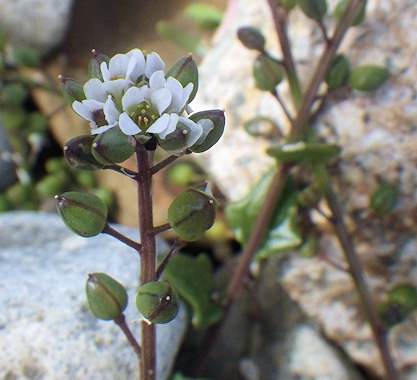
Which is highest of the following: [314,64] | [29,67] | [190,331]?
[29,67]

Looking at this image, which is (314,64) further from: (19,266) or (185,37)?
(19,266)

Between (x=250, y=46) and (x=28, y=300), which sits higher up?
(x=250, y=46)

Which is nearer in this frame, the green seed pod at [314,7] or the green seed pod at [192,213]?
the green seed pod at [192,213]

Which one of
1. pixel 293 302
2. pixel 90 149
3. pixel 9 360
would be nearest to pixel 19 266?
pixel 9 360

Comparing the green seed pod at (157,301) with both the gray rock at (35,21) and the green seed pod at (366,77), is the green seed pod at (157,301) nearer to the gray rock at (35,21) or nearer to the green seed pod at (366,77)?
the green seed pod at (366,77)

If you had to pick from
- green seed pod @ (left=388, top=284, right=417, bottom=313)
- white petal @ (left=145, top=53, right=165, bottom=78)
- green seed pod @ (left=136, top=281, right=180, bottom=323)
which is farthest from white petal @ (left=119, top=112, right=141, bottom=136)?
green seed pod @ (left=388, top=284, right=417, bottom=313)

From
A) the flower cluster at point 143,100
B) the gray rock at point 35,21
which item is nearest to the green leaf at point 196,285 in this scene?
the flower cluster at point 143,100
